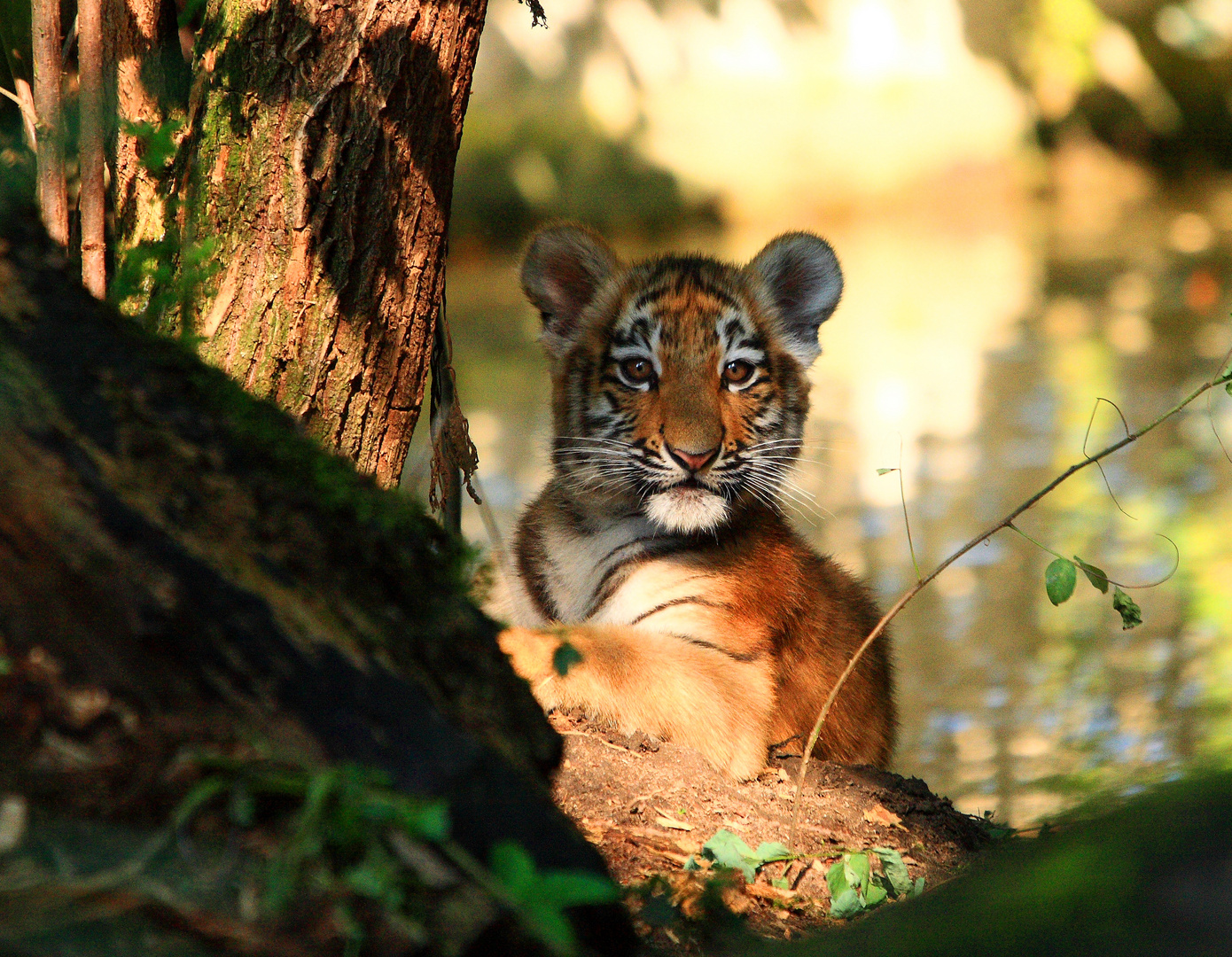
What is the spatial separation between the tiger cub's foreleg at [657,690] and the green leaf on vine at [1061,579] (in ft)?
3.18

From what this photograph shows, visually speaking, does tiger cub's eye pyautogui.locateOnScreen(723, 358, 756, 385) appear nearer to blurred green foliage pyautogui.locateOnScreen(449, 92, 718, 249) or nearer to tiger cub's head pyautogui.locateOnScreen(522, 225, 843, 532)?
tiger cub's head pyautogui.locateOnScreen(522, 225, 843, 532)

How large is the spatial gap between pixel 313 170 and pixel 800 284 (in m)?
1.77

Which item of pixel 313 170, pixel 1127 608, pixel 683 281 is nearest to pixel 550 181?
pixel 683 281

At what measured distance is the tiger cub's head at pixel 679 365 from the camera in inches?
139

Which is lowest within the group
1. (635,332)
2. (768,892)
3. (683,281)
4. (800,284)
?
(768,892)

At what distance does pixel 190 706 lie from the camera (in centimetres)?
137

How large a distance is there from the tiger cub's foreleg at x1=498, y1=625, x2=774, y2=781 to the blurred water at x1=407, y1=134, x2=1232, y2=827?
710 millimetres

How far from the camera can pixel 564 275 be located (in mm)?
4090

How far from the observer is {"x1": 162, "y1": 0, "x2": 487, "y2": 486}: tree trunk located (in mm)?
2996

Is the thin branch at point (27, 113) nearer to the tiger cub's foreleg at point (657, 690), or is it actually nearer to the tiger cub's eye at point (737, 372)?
the tiger cub's foreleg at point (657, 690)

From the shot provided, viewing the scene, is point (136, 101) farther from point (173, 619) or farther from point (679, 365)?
point (173, 619)

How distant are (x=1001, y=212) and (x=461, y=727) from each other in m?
17.5

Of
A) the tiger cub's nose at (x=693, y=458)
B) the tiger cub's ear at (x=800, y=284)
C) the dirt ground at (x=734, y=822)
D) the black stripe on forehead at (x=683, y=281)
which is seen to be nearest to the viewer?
the dirt ground at (x=734, y=822)

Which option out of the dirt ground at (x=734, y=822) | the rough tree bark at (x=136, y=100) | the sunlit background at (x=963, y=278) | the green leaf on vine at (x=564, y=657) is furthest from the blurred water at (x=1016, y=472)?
the green leaf on vine at (x=564, y=657)
